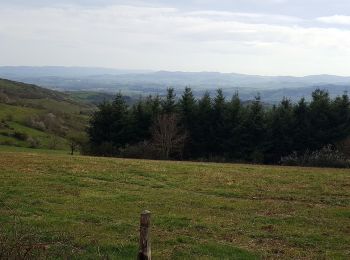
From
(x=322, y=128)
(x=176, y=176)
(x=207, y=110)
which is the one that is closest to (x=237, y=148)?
(x=207, y=110)

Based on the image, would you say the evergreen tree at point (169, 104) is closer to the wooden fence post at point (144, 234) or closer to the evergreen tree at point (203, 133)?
the evergreen tree at point (203, 133)

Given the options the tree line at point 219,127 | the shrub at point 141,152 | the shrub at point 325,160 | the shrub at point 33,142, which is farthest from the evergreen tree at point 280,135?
the shrub at point 33,142

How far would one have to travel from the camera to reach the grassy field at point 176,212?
33.9 ft

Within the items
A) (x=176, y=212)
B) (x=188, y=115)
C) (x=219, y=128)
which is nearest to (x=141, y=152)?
(x=188, y=115)

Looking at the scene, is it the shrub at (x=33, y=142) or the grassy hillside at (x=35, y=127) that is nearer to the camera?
the shrub at (x=33, y=142)

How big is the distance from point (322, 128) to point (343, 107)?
12.1ft

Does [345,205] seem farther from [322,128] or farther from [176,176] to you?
[322,128]

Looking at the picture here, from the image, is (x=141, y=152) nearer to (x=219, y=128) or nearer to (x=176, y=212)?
(x=219, y=128)

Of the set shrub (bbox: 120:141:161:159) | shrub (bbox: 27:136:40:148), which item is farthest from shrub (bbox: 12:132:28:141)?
shrub (bbox: 120:141:161:159)

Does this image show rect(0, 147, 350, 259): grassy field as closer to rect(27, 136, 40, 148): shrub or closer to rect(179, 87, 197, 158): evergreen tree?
rect(179, 87, 197, 158): evergreen tree

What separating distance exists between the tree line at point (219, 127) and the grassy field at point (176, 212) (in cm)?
2715

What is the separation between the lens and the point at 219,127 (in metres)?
54.8

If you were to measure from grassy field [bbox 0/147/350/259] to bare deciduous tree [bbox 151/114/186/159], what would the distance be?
2540 cm

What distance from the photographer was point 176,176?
884 inches
